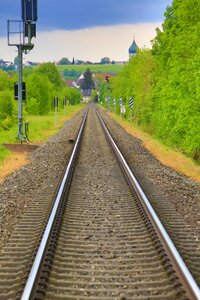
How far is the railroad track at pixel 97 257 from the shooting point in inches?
239

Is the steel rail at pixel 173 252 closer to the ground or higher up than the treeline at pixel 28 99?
higher up

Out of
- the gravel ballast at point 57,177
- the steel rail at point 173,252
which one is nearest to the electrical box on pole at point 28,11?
the gravel ballast at point 57,177

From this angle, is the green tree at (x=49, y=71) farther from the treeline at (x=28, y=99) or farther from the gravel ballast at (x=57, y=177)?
the gravel ballast at (x=57, y=177)

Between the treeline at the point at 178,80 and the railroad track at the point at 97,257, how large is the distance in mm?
7850

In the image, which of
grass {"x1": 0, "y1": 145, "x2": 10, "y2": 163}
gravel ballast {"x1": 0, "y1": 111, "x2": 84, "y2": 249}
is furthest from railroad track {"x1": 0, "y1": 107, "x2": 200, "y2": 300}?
grass {"x1": 0, "y1": 145, "x2": 10, "y2": 163}

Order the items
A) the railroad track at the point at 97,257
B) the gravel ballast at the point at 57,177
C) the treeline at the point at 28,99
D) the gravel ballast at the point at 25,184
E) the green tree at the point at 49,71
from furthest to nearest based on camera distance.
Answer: the green tree at the point at 49,71
the treeline at the point at 28,99
the gravel ballast at the point at 57,177
the gravel ballast at the point at 25,184
the railroad track at the point at 97,257

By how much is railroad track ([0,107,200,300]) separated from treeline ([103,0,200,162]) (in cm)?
785

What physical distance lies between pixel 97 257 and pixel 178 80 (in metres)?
17.6

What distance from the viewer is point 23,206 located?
1139 centimetres

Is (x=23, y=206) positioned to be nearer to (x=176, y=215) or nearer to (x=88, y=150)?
(x=176, y=215)

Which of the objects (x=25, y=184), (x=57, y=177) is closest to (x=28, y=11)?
(x=57, y=177)

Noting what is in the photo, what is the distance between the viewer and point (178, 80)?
23719 mm

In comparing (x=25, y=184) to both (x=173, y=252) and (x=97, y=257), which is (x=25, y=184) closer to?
(x=97, y=257)

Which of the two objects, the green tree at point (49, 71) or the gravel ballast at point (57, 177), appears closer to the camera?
the gravel ballast at point (57, 177)
